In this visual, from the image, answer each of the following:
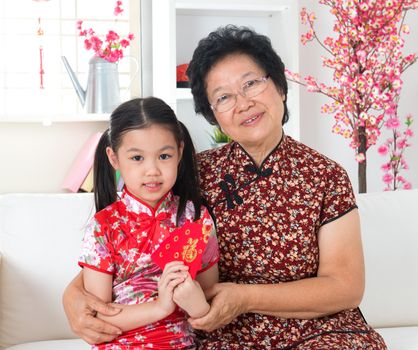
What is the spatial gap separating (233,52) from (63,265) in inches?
36.5

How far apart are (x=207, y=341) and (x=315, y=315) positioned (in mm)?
300

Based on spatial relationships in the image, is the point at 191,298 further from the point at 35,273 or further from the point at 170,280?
the point at 35,273

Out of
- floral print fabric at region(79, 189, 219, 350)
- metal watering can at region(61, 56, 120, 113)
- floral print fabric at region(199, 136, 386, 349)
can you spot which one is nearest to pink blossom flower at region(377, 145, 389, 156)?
metal watering can at region(61, 56, 120, 113)

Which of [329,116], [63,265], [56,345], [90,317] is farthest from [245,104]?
[329,116]

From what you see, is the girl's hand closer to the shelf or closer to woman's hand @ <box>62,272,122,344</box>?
woman's hand @ <box>62,272,122,344</box>

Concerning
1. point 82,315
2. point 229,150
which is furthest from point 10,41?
point 82,315

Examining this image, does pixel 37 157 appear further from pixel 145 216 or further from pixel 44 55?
pixel 145 216

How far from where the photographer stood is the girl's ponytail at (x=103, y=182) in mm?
2055

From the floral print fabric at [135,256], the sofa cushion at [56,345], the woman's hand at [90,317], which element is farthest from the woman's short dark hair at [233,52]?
the sofa cushion at [56,345]

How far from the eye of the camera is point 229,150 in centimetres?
216

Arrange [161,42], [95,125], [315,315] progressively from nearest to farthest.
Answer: [315,315] < [161,42] < [95,125]

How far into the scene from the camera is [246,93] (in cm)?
203

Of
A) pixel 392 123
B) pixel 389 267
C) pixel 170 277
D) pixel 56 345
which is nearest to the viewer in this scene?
pixel 170 277

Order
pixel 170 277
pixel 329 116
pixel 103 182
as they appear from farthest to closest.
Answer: pixel 329 116
pixel 103 182
pixel 170 277
